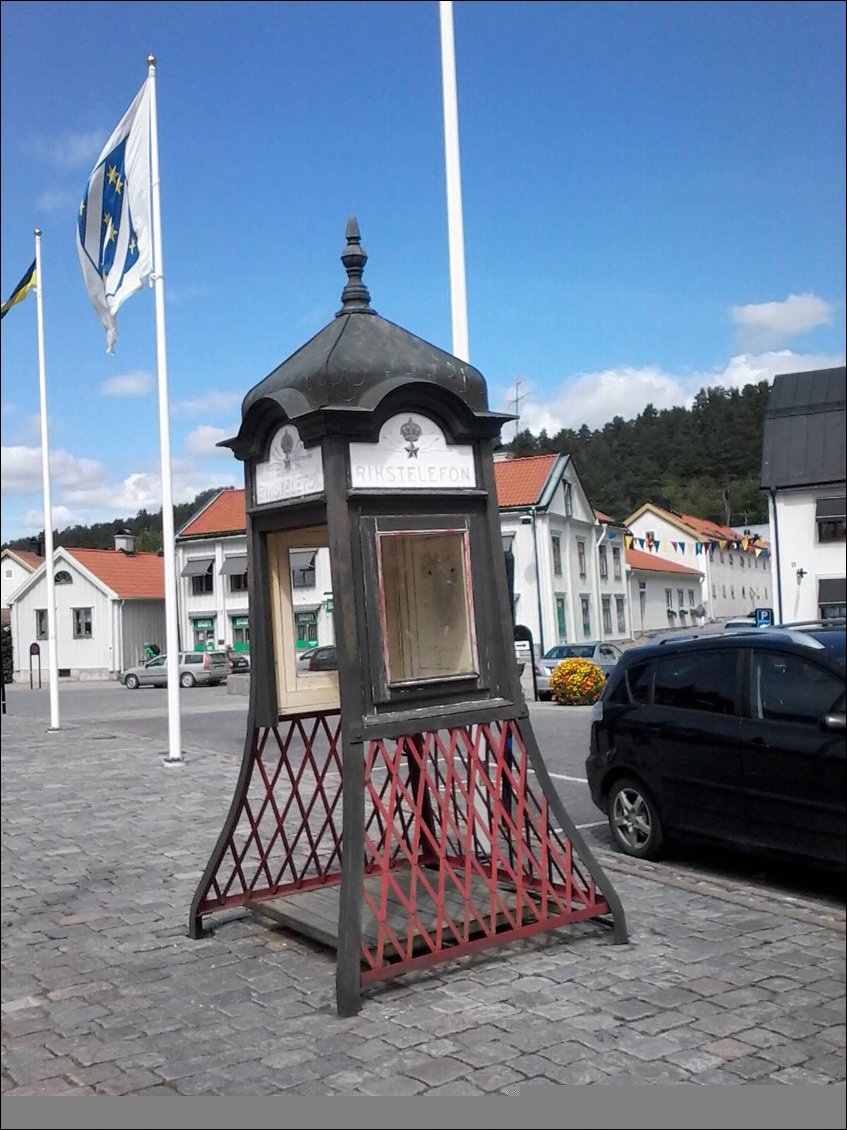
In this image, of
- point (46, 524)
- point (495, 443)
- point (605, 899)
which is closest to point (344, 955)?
point (605, 899)

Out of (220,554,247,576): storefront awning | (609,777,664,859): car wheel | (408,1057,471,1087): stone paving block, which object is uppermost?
(220,554,247,576): storefront awning

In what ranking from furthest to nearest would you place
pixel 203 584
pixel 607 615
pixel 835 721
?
pixel 607 615, pixel 203 584, pixel 835 721

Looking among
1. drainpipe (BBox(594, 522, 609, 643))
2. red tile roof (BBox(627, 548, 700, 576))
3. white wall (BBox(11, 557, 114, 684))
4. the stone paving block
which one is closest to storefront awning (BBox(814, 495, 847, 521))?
drainpipe (BBox(594, 522, 609, 643))

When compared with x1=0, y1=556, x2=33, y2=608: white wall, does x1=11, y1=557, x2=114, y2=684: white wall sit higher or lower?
lower

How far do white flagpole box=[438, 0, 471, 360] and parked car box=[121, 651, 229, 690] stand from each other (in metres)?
32.3

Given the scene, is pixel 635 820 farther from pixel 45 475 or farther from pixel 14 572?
pixel 14 572

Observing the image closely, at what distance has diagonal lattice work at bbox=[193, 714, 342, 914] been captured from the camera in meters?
5.71

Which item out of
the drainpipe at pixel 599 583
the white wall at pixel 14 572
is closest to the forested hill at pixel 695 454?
the drainpipe at pixel 599 583

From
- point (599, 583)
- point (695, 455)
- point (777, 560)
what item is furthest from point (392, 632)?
point (599, 583)

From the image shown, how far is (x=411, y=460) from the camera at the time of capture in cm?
500

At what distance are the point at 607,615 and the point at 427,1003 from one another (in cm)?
4255

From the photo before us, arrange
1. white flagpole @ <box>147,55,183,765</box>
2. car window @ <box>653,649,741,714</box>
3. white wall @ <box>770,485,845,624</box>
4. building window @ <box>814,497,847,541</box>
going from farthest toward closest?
white wall @ <box>770,485,845,624</box> → building window @ <box>814,497,847,541</box> → white flagpole @ <box>147,55,183,765</box> → car window @ <box>653,649,741,714</box>

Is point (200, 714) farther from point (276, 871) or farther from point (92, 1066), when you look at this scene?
point (92, 1066)

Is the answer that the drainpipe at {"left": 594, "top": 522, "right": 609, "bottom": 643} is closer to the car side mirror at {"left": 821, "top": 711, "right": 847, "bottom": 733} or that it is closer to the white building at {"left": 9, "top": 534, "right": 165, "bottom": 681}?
the white building at {"left": 9, "top": 534, "right": 165, "bottom": 681}
